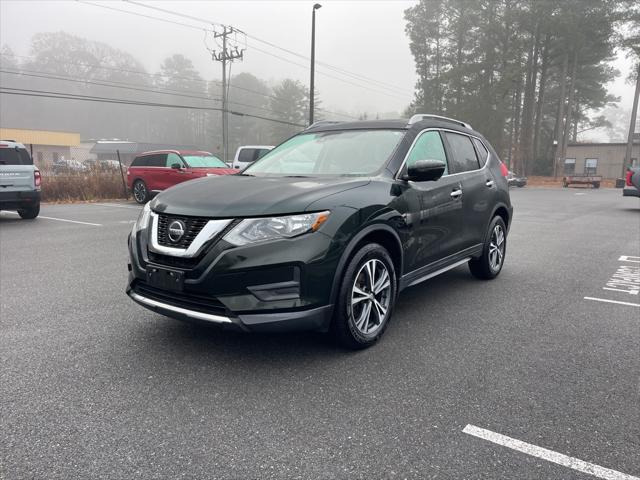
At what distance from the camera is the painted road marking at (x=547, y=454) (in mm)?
2277

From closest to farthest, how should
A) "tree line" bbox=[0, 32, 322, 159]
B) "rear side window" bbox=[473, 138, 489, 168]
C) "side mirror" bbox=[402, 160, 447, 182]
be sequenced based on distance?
"side mirror" bbox=[402, 160, 447, 182], "rear side window" bbox=[473, 138, 489, 168], "tree line" bbox=[0, 32, 322, 159]

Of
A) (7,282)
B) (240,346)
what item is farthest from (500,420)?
(7,282)

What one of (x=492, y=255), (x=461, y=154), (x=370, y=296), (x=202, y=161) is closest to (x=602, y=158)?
(x=202, y=161)

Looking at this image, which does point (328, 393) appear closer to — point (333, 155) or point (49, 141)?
point (333, 155)

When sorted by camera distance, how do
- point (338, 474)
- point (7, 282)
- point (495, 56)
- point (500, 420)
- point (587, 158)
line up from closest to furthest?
point (338, 474) < point (500, 420) < point (7, 282) < point (495, 56) < point (587, 158)

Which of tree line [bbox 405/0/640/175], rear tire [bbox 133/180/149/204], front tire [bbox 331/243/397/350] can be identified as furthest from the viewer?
tree line [bbox 405/0/640/175]

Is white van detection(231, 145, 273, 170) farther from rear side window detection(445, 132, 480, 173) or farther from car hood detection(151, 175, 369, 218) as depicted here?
car hood detection(151, 175, 369, 218)

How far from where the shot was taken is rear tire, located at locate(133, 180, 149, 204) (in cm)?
1675

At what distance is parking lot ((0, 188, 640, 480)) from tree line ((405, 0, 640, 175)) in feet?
137

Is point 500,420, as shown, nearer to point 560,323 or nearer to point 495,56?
point 560,323

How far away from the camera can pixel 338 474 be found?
7.43 feet

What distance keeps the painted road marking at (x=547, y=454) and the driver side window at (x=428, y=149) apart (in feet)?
7.45

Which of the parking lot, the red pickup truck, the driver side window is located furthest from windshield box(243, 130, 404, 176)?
the red pickup truck

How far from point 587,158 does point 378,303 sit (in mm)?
56207
